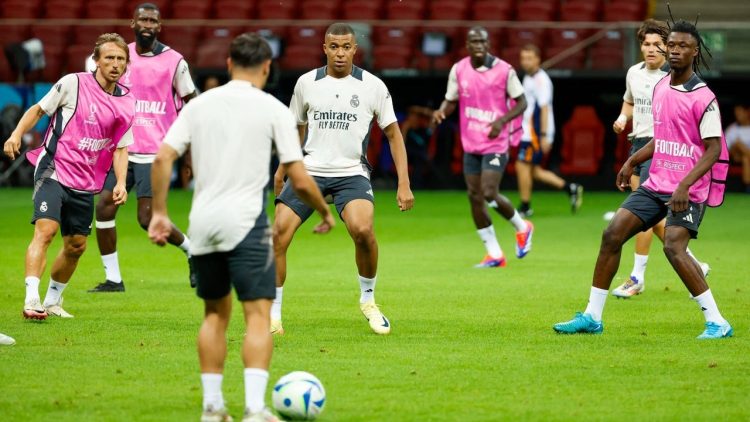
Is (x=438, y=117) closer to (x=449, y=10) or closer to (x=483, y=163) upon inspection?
(x=483, y=163)

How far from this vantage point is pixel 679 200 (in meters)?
9.22

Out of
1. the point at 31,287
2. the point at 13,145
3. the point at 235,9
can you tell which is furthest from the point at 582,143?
the point at 13,145

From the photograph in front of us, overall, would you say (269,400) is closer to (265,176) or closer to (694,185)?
(265,176)

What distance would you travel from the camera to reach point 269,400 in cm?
734

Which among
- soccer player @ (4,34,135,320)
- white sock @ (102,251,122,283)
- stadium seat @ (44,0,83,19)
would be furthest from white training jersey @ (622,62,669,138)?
stadium seat @ (44,0,83,19)

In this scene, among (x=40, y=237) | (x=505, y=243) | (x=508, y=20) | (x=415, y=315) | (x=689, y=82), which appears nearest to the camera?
(x=689, y=82)

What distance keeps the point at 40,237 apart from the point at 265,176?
4029 millimetres

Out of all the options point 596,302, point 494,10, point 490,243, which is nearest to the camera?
point 596,302

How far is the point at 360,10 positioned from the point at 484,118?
43.5 feet

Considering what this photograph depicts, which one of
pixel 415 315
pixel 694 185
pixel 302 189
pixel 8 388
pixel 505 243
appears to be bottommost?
pixel 505 243

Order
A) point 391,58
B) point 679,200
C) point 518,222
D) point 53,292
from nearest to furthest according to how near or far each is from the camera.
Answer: point 679,200 → point 53,292 → point 518,222 → point 391,58

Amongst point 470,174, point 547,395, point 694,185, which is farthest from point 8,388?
point 470,174

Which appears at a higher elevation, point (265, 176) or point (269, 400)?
point (265, 176)

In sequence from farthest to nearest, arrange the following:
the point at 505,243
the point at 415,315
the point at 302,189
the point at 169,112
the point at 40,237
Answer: the point at 505,243 < the point at 169,112 < the point at 415,315 < the point at 40,237 < the point at 302,189
